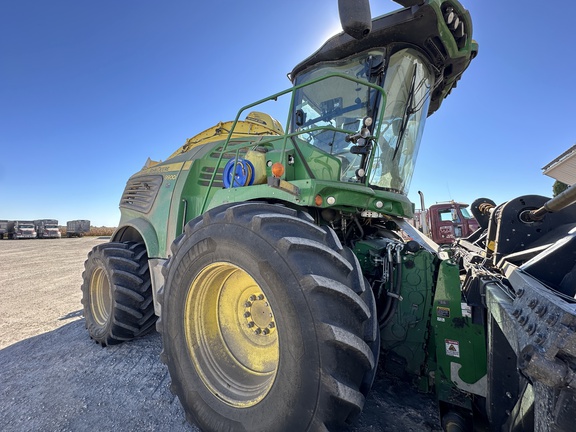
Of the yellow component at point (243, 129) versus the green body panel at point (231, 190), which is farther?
the yellow component at point (243, 129)

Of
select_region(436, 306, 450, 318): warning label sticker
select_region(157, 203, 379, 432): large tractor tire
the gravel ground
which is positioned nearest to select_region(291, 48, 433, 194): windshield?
select_region(157, 203, 379, 432): large tractor tire

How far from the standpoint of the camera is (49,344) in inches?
142

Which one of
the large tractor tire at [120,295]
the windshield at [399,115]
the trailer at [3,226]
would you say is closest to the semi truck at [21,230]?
the trailer at [3,226]

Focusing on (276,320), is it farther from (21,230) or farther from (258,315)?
(21,230)

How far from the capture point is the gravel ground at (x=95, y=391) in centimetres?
207

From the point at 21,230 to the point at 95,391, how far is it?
40614 millimetres

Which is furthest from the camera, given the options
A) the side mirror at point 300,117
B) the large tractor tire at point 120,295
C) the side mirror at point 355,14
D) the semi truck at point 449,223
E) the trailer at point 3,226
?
Result: the trailer at point 3,226

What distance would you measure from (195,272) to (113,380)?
5.27 ft

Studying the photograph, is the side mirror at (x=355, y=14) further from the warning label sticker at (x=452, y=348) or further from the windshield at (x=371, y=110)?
the warning label sticker at (x=452, y=348)

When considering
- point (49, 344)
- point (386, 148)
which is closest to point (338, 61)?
point (386, 148)

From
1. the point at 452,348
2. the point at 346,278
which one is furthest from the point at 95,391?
the point at 452,348

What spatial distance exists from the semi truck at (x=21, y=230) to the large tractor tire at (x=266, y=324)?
41.4 m

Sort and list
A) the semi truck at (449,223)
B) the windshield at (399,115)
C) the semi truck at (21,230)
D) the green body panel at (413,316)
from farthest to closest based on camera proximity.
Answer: the semi truck at (21,230), the semi truck at (449,223), the windshield at (399,115), the green body panel at (413,316)

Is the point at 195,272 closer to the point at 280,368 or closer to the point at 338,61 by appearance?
the point at 280,368
